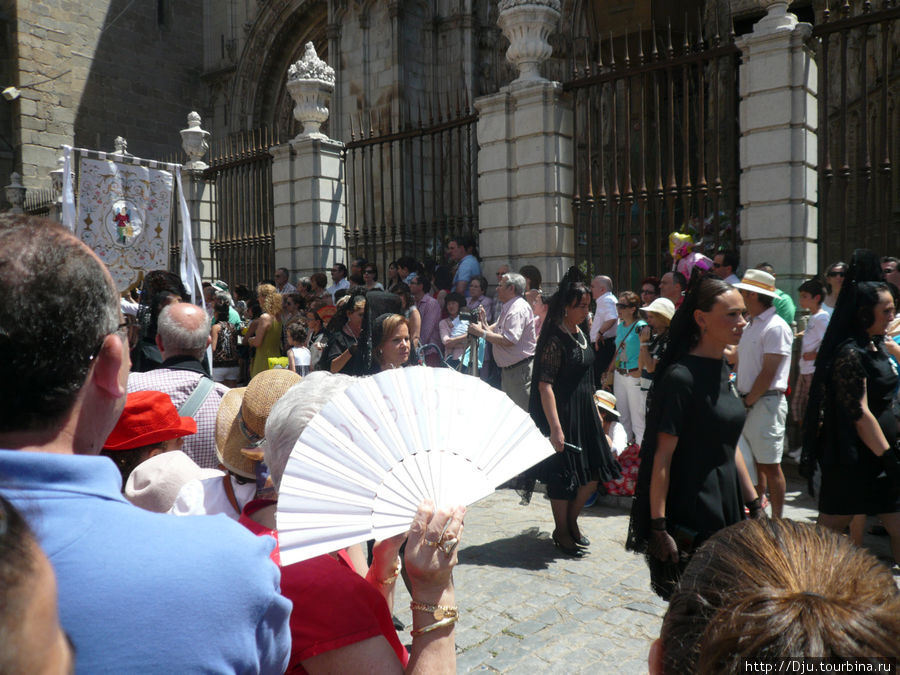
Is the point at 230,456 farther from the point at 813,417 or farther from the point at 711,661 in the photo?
the point at 813,417

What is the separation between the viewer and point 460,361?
8.17m

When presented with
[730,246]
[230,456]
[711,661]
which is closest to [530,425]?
[711,661]

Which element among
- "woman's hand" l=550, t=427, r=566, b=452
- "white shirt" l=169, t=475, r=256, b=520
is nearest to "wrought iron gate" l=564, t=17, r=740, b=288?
"woman's hand" l=550, t=427, r=566, b=452

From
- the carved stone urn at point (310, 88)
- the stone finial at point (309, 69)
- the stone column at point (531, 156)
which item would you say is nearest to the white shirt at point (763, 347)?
the stone column at point (531, 156)

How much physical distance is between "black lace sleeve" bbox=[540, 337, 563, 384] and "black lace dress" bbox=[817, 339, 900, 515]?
5.44 ft

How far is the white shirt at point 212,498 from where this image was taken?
209 centimetres

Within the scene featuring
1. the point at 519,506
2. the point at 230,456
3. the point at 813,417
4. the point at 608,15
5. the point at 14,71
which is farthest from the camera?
the point at 14,71

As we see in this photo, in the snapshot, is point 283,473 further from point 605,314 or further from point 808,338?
point 605,314

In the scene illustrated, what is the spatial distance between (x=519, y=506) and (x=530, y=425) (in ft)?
15.0

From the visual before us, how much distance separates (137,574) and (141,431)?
174 cm

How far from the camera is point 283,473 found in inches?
60.5

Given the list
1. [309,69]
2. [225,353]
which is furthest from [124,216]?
[309,69]

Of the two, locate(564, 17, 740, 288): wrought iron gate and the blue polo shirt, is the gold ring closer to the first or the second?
the blue polo shirt

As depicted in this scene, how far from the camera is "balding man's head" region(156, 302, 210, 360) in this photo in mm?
3684
